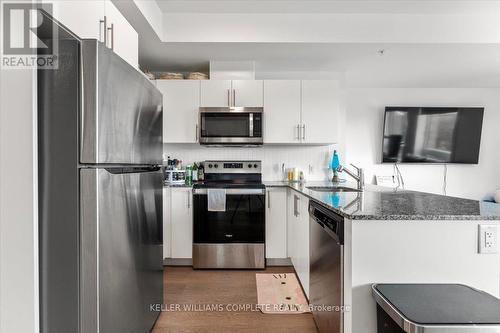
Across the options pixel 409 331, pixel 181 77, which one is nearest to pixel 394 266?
pixel 409 331

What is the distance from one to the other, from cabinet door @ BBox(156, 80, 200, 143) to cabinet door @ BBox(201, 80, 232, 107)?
0.07 metres

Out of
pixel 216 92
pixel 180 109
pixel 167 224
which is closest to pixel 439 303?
pixel 167 224

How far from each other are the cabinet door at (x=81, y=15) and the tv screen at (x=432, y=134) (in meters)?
4.06

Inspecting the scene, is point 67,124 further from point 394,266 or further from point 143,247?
point 394,266

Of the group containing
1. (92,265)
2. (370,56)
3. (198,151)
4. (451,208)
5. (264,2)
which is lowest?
(92,265)

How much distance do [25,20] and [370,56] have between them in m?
3.16

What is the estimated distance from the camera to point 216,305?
216 centimetres

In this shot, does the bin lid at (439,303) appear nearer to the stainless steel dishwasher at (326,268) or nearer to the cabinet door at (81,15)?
the stainless steel dishwasher at (326,268)

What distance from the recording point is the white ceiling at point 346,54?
2.58m

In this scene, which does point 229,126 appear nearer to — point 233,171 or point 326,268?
point 233,171

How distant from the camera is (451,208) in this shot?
1.30m

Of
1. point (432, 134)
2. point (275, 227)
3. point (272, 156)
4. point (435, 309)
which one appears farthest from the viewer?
point (432, 134)

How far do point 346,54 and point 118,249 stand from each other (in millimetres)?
2981

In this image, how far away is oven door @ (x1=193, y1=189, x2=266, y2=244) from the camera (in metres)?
2.85
